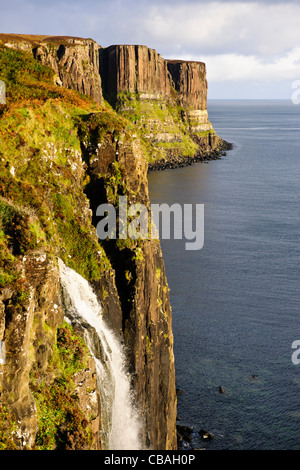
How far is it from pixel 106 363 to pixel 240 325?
32397 mm

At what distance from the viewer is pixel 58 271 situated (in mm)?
20078

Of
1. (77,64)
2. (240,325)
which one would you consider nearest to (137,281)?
(240,325)

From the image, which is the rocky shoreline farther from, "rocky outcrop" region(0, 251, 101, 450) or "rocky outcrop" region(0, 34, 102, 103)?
Answer: "rocky outcrop" region(0, 251, 101, 450)

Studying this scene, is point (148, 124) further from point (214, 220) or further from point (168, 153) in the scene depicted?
point (214, 220)

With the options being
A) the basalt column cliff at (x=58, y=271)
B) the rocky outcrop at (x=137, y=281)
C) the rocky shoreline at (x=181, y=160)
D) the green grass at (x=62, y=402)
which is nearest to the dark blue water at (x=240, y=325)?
the basalt column cliff at (x=58, y=271)

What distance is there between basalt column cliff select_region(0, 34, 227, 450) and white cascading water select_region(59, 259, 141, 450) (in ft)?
0.99

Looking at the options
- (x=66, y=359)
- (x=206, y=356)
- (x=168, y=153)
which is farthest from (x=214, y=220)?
(x=168, y=153)

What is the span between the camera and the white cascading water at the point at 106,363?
21.9 m

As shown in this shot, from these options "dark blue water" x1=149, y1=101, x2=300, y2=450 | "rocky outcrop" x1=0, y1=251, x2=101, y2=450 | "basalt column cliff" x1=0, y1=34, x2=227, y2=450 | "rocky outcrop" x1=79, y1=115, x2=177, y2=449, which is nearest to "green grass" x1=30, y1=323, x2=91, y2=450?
"basalt column cliff" x1=0, y1=34, x2=227, y2=450

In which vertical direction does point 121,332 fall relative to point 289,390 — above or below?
above

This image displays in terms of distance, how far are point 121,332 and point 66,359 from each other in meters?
6.76

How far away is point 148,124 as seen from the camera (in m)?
188

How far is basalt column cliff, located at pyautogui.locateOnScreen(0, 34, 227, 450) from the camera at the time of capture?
17.2 metres

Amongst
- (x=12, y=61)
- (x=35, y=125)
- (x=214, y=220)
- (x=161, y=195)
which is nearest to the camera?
(x=35, y=125)
